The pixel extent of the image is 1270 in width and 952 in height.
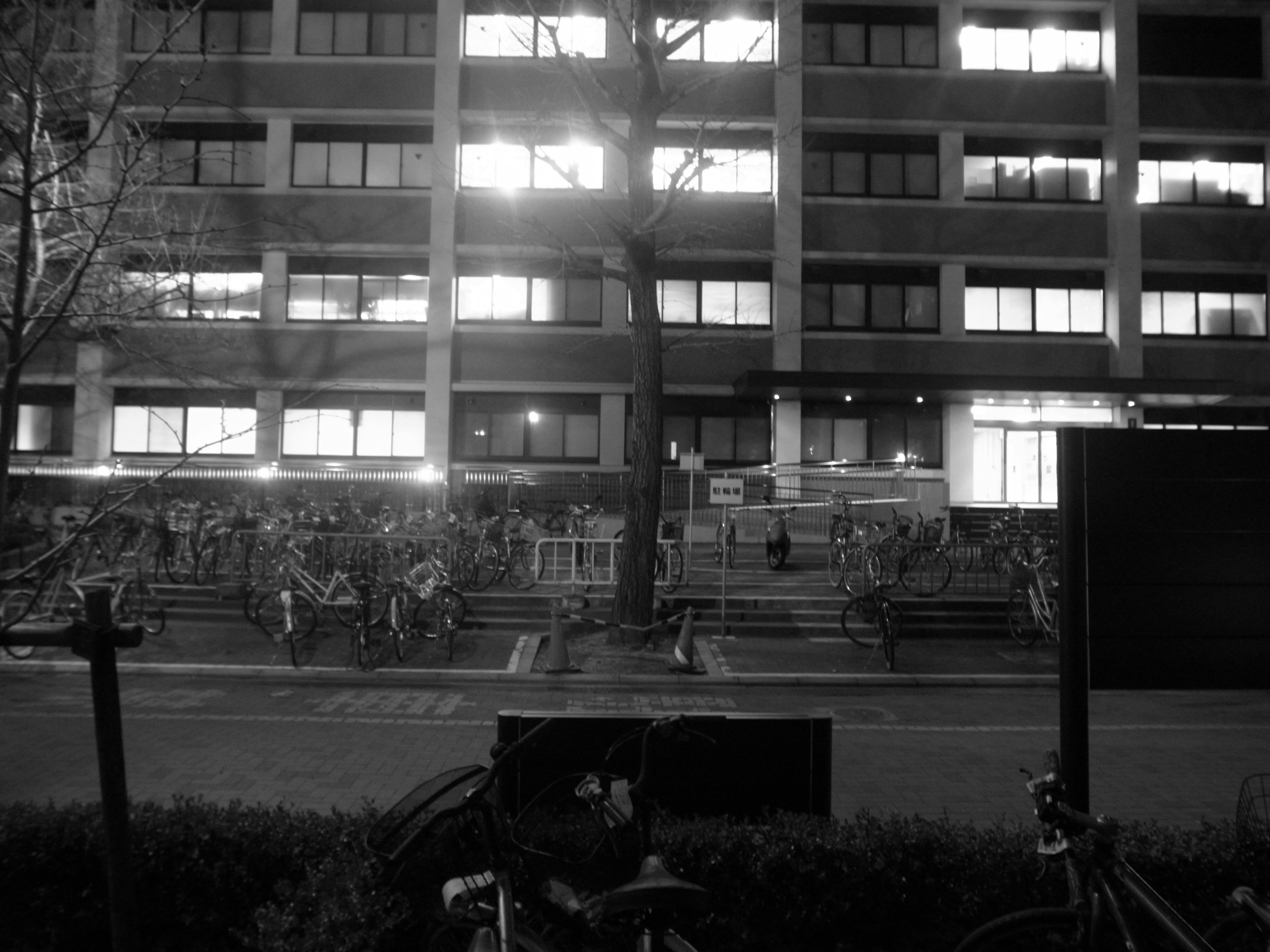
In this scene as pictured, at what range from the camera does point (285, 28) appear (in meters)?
28.6

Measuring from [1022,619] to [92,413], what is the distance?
25.8 m

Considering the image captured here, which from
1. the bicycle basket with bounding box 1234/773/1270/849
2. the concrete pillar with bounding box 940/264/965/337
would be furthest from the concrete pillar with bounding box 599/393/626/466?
the bicycle basket with bounding box 1234/773/1270/849

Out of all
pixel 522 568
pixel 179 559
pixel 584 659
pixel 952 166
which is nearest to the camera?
pixel 584 659

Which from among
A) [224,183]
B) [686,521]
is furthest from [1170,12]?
[224,183]

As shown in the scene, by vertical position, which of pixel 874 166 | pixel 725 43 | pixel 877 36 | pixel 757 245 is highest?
pixel 877 36

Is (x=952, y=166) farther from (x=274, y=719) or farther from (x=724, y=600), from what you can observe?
(x=274, y=719)

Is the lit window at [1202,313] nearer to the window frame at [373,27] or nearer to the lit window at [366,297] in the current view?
the lit window at [366,297]

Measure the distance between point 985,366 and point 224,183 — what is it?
22.8 m

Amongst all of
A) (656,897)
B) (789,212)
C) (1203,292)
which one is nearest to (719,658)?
(656,897)

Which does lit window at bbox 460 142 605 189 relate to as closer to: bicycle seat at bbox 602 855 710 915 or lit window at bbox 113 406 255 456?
lit window at bbox 113 406 255 456

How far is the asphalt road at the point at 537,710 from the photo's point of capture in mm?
7414

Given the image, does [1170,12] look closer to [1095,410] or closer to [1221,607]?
[1095,410]

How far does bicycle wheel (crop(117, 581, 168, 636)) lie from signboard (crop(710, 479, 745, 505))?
8.31m

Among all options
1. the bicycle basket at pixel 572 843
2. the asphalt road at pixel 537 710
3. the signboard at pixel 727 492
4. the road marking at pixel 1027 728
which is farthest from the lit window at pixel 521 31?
the bicycle basket at pixel 572 843
